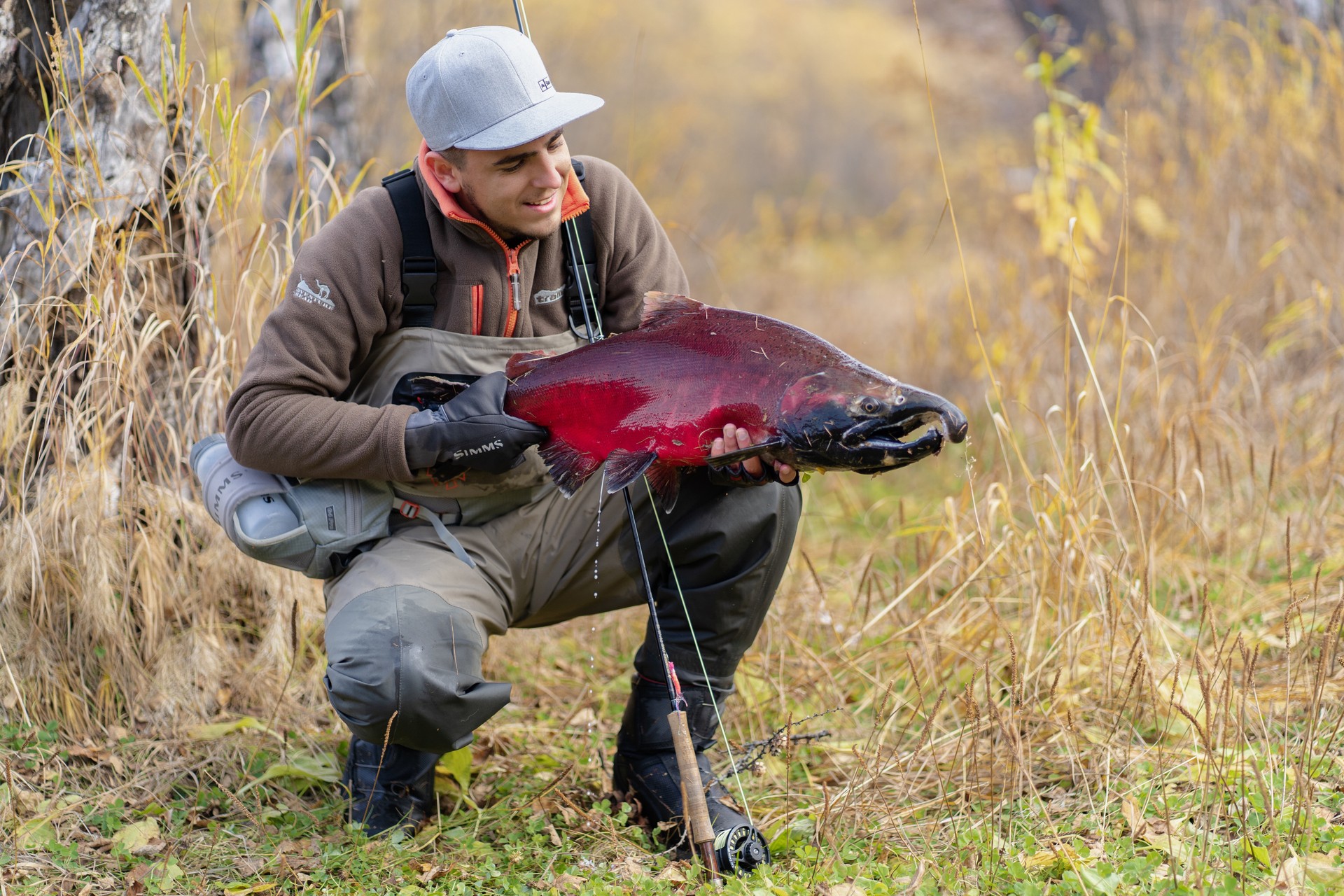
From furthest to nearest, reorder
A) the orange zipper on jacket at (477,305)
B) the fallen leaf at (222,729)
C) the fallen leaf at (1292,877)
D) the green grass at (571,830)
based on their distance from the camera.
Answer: the fallen leaf at (222,729), the orange zipper on jacket at (477,305), the green grass at (571,830), the fallen leaf at (1292,877)

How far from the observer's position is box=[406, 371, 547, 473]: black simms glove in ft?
8.13

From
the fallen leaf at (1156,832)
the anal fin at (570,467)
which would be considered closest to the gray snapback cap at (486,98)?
the anal fin at (570,467)

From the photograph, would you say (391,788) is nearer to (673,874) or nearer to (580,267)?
(673,874)

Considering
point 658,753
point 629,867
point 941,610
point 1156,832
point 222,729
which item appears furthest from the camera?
point 941,610

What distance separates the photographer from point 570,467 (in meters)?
2.51

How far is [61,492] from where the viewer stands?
312cm

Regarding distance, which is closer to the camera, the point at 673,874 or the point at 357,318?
the point at 673,874

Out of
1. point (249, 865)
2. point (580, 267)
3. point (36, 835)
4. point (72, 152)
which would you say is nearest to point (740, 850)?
point (249, 865)

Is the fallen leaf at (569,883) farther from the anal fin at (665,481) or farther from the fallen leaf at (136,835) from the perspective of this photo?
the fallen leaf at (136,835)

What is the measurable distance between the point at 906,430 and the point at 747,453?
1.05ft

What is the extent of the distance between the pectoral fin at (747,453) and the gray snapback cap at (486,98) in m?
0.82

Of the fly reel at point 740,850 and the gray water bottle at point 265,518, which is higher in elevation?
the gray water bottle at point 265,518

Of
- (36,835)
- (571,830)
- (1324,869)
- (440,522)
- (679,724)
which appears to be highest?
(440,522)

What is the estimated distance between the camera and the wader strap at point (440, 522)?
2.72 meters
